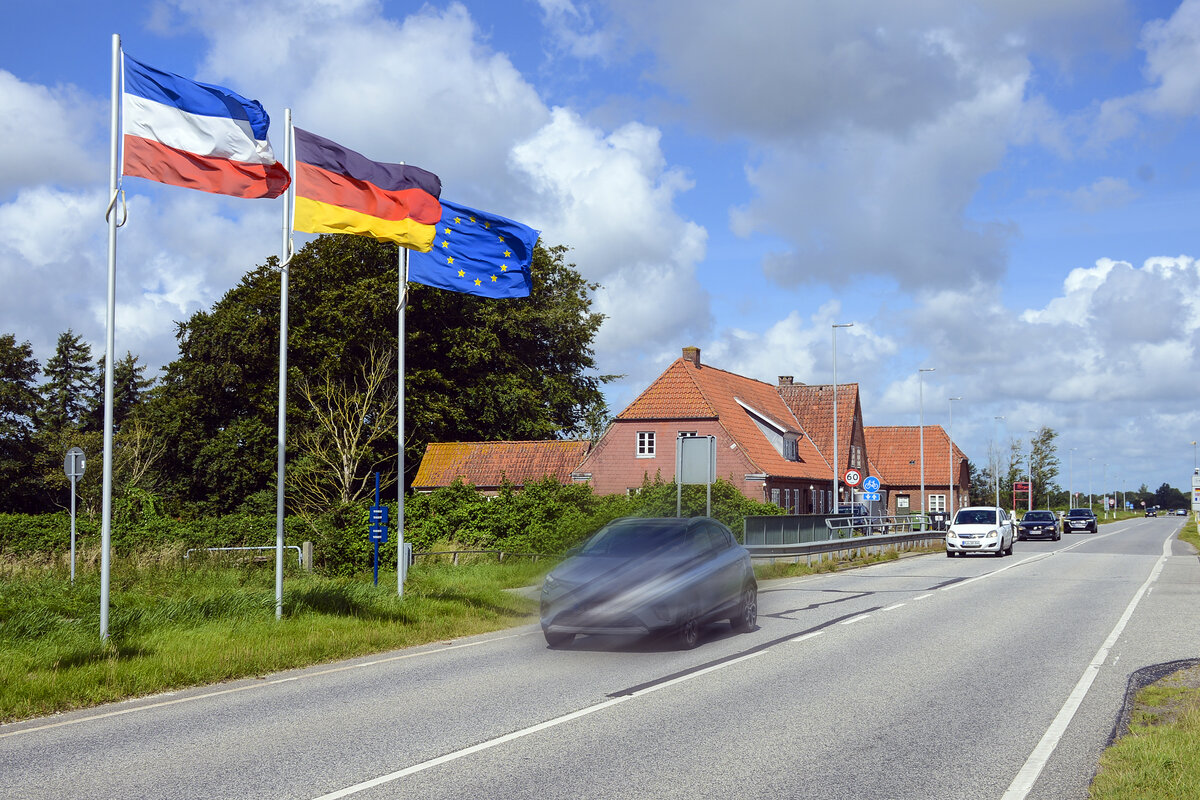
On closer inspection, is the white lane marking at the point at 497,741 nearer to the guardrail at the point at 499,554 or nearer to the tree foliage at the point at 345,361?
the guardrail at the point at 499,554

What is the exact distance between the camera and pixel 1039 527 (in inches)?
2189

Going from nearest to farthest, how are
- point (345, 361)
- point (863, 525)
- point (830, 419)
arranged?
point (863, 525), point (345, 361), point (830, 419)

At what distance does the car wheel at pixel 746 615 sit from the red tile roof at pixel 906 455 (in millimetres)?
66395

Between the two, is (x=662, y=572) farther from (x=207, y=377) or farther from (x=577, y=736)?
(x=207, y=377)

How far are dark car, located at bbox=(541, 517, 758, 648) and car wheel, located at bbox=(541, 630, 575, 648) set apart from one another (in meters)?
0.01

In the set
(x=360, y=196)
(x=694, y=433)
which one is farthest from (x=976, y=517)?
(x=360, y=196)

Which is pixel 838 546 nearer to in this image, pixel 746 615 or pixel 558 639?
pixel 746 615

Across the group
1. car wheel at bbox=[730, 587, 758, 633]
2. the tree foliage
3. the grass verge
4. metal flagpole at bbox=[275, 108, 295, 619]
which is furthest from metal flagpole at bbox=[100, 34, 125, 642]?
the tree foliage

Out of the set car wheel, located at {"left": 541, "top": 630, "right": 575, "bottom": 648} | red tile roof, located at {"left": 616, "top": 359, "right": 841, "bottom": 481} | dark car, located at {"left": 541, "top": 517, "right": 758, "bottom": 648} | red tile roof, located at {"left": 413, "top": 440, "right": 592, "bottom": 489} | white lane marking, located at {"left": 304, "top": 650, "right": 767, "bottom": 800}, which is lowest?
car wheel, located at {"left": 541, "top": 630, "right": 575, "bottom": 648}

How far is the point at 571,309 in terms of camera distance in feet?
183

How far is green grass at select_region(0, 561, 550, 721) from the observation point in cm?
1007

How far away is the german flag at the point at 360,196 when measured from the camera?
47.3 feet

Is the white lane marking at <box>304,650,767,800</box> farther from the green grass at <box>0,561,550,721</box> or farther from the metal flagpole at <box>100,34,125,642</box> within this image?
the metal flagpole at <box>100,34,125,642</box>

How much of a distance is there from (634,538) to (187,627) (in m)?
5.46
